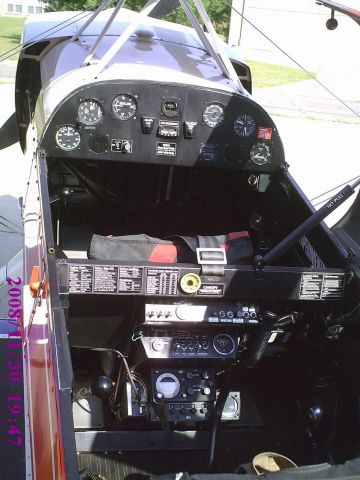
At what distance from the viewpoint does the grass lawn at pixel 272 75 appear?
1988cm

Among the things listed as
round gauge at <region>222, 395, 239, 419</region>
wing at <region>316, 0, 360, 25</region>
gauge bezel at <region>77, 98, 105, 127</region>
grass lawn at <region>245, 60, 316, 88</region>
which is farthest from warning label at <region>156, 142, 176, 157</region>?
grass lawn at <region>245, 60, 316, 88</region>

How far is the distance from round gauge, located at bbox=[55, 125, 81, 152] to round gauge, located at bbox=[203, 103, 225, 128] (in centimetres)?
88

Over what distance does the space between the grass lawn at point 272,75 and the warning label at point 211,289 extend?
16688 mm

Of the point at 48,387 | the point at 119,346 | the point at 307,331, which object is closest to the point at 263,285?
the point at 307,331

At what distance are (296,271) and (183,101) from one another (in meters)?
1.58

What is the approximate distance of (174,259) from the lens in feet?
10.3

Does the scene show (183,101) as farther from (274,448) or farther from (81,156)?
(274,448)

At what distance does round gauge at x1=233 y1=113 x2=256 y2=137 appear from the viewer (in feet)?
13.0

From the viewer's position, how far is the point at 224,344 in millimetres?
3145

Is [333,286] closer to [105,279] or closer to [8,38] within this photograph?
[105,279]

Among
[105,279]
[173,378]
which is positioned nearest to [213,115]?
[105,279]

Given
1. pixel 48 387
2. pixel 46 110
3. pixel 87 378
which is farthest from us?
pixel 46 110

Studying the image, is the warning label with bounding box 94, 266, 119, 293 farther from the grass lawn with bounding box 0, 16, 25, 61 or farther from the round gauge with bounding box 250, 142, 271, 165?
the grass lawn with bounding box 0, 16, 25, 61

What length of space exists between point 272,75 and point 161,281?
20.6 meters
